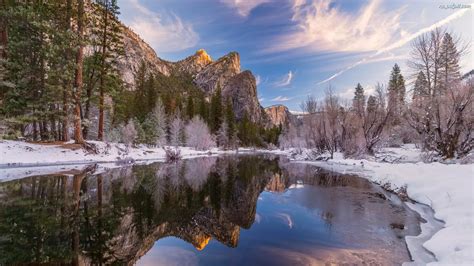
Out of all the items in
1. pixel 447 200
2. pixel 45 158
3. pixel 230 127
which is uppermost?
pixel 230 127

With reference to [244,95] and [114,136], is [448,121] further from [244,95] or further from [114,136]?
[244,95]

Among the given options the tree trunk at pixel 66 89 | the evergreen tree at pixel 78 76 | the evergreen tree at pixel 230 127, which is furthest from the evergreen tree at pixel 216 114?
the tree trunk at pixel 66 89

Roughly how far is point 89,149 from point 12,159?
5351 mm

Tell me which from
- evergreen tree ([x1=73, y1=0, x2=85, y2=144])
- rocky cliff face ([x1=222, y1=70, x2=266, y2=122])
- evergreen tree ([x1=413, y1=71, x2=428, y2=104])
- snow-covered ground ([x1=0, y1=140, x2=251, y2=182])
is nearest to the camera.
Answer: snow-covered ground ([x1=0, y1=140, x2=251, y2=182])

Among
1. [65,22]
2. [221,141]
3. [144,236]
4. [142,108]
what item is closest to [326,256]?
[144,236]

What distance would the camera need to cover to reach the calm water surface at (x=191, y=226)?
4992 millimetres

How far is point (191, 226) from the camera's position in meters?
6.96

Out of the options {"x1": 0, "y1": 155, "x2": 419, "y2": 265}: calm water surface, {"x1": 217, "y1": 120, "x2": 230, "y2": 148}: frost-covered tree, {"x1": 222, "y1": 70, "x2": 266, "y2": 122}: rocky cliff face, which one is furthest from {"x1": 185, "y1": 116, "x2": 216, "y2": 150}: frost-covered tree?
{"x1": 222, "y1": 70, "x2": 266, "y2": 122}: rocky cliff face

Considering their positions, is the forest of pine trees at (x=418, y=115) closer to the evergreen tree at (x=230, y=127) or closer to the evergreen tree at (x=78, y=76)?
the evergreen tree at (x=78, y=76)

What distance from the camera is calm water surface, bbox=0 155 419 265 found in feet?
16.4

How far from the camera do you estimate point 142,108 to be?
2333 inches

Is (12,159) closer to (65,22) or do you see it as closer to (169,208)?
(65,22)

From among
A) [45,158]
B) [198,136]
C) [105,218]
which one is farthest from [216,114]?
[105,218]

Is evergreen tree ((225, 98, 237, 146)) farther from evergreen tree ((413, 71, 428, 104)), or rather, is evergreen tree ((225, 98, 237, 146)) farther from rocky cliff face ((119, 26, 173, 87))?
rocky cliff face ((119, 26, 173, 87))
